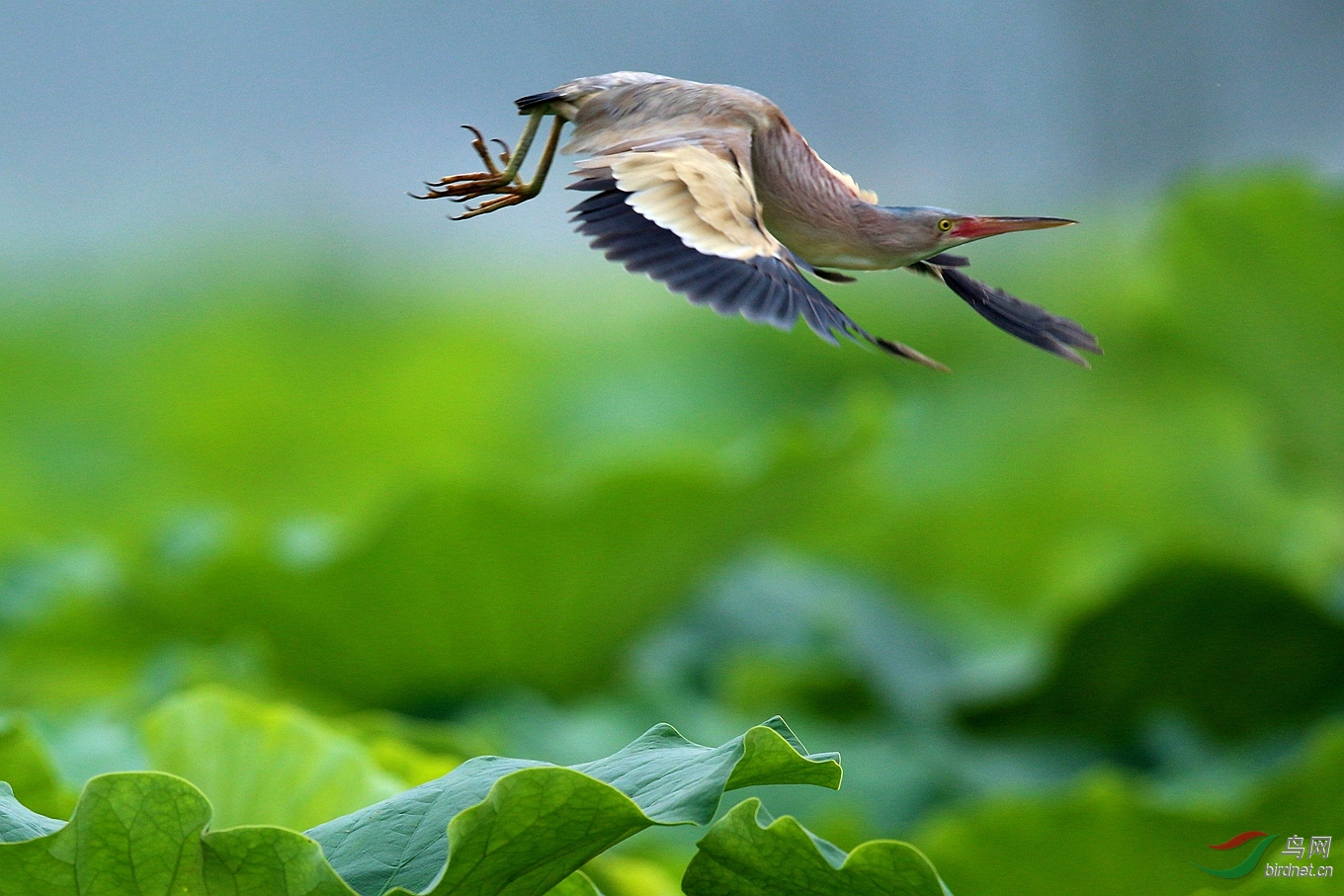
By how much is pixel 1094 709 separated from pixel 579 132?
151cm

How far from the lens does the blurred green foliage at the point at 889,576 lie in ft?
5.13

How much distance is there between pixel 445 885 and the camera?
62 centimetres

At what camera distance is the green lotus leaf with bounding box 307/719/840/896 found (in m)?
0.59

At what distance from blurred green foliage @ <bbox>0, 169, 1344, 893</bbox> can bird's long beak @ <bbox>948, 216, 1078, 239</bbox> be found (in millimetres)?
520

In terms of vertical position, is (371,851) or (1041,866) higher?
(371,851)

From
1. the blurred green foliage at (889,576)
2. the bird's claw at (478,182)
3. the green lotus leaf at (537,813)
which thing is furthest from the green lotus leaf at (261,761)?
the bird's claw at (478,182)

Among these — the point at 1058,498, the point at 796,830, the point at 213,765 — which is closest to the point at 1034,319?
the point at 796,830

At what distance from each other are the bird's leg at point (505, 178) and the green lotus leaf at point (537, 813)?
0.83 feet

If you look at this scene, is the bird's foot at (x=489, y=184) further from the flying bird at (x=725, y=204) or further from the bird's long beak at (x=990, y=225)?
the bird's long beak at (x=990, y=225)

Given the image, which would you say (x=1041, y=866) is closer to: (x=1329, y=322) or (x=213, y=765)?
(x=213, y=765)

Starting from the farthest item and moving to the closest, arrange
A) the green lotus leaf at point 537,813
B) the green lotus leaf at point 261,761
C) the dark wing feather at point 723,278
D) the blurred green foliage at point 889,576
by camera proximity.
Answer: the blurred green foliage at point 889,576
the green lotus leaf at point 261,761
the green lotus leaf at point 537,813
the dark wing feather at point 723,278

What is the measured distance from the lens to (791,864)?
66cm

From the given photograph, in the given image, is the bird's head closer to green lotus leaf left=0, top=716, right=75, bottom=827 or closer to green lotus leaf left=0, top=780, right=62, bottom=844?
green lotus leaf left=0, top=780, right=62, bottom=844

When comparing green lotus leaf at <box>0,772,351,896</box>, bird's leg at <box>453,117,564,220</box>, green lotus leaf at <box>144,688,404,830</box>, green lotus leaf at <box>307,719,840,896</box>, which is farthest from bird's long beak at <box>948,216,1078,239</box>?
green lotus leaf at <box>144,688,404,830</box>
